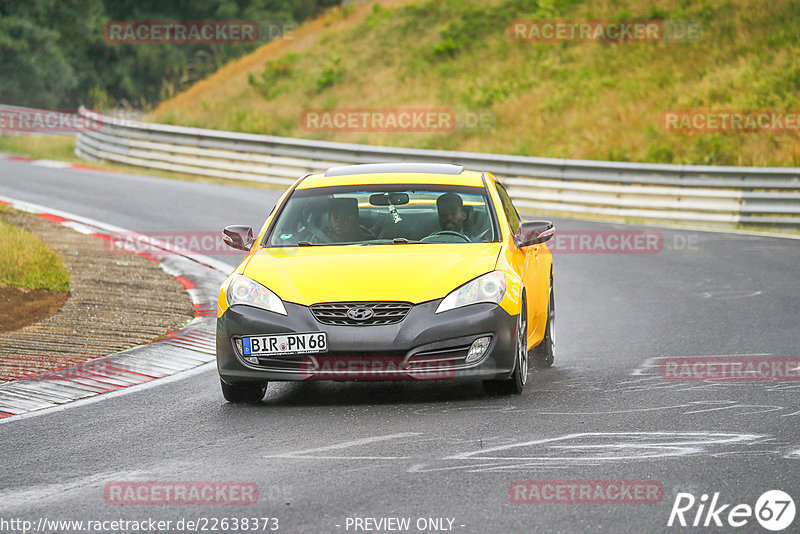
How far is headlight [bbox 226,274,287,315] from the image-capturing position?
7711 mm

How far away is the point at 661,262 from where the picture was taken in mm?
16281

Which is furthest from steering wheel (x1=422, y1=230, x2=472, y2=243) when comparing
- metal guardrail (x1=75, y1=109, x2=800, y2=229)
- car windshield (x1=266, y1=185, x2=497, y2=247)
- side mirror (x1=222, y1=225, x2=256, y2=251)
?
metal guardrail (x1=75, y1=109, x2=800, y2=229)

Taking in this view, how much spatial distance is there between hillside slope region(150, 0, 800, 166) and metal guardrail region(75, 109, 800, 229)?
3.62 m

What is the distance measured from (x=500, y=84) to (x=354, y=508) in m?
29.5

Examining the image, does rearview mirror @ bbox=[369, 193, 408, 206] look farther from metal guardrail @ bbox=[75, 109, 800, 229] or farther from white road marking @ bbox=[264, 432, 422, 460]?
metal guardrail @ bbox=[75, 109, 800, 229]

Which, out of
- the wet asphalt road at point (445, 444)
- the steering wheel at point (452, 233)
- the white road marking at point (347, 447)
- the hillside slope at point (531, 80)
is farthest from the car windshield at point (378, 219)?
the hillside slope at point (531, 80)

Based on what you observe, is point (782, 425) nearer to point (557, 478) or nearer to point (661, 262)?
point (557, 478)

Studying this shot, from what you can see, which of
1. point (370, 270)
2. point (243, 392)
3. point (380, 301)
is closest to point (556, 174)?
point (370, 270)

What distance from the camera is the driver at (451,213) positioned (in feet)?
28.8

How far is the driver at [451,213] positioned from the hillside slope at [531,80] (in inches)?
666

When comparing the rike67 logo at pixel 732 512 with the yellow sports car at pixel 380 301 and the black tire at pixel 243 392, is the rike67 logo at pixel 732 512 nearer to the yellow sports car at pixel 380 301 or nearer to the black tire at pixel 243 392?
the yellow sports car at pixel 380 301

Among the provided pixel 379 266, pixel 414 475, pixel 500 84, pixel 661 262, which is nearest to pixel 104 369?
pixel 379 266

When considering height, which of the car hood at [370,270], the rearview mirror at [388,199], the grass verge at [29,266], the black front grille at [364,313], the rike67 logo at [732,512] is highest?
the rearview mirror at [388,199]

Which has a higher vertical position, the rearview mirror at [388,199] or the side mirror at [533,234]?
the rearview mirror at [388,199]
